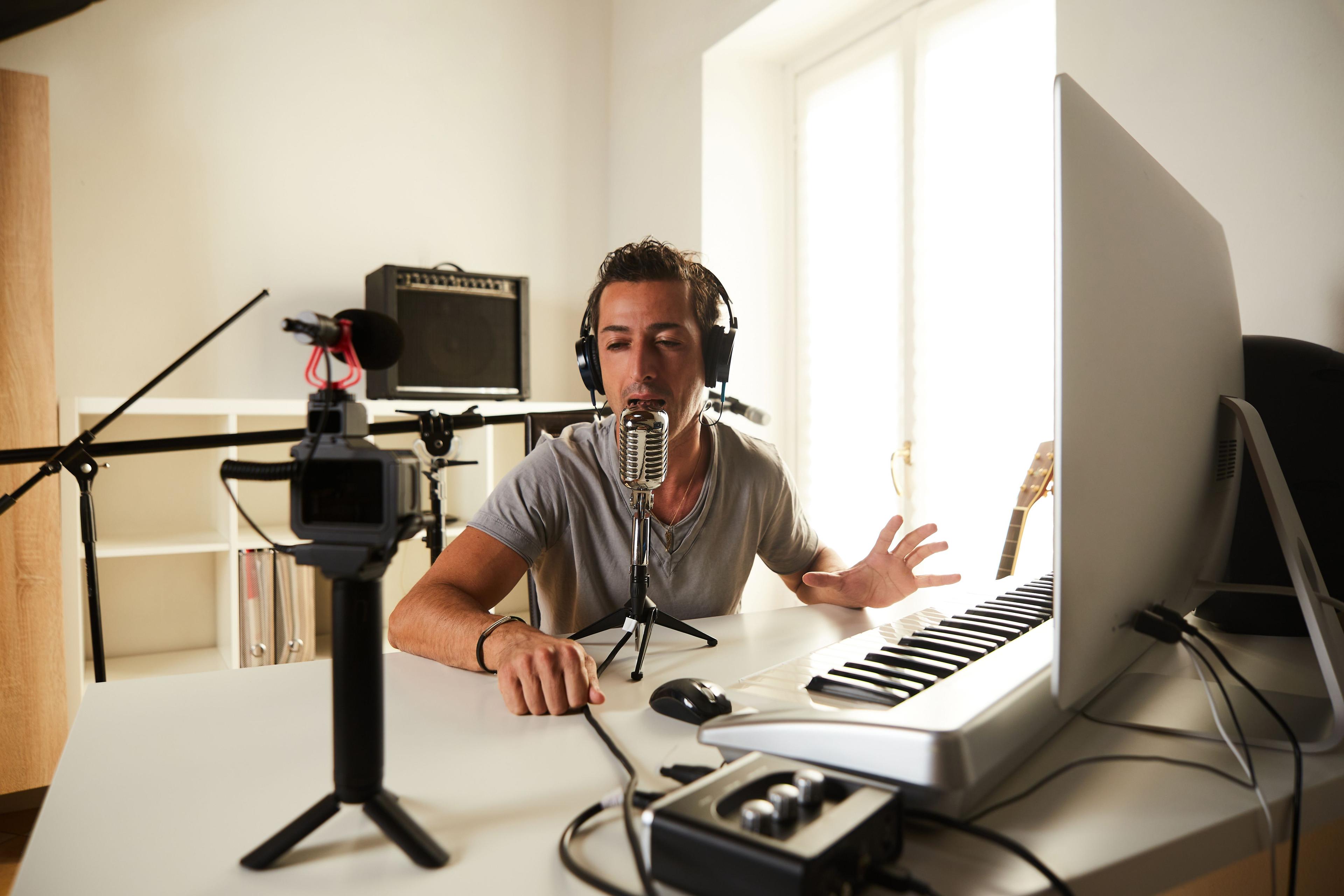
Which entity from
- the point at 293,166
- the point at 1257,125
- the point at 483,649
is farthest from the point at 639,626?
the point at 293,166

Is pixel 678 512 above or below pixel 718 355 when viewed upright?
below

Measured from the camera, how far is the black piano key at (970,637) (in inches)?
28.9

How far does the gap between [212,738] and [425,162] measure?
2672mm

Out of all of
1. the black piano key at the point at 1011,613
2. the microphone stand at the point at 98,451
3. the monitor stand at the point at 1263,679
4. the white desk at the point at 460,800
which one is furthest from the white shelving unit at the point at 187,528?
the monitor stand at the point at 1263,679

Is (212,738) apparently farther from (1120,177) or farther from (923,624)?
(1120,177)

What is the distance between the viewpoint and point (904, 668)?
26.5 inches

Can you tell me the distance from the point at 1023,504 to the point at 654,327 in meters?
0.80

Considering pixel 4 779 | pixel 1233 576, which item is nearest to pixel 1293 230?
pixel 1233 576

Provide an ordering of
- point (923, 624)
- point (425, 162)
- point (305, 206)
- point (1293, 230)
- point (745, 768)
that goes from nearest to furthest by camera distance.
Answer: point (745, 768), point (923, 624), point (1293, 230), point (305, 206), point (425, 162)

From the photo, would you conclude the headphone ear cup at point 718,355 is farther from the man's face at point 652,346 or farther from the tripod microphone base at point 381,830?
the tripod microphone base at point 381,830

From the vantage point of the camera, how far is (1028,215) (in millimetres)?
2188

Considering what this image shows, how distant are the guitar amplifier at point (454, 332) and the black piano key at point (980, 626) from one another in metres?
2.11

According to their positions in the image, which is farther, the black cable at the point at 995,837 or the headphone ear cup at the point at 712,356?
the headphone ear cup at the point at 712,356

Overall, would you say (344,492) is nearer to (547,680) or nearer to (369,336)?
(369,336)
